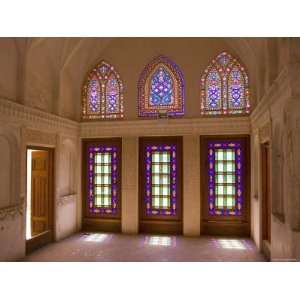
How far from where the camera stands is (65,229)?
6363mm

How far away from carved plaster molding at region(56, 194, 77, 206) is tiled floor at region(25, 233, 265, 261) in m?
0.77

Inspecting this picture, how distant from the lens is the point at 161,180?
264 inches

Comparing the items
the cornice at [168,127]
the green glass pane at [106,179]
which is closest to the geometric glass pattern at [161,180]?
the cornice at [168,127]

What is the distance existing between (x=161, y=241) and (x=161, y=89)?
3.38 metres

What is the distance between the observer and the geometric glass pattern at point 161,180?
21.9 ft

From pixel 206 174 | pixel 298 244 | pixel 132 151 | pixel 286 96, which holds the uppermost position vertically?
pixel 286 96

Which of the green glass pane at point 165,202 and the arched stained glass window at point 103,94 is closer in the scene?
the green glass pane at point 165,202

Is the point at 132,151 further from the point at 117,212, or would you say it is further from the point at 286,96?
the point at 286,96

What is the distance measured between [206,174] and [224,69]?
7.88 feet

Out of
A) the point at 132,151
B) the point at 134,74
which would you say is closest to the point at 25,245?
the point at 132,151

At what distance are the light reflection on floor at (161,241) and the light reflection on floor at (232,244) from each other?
86 cm

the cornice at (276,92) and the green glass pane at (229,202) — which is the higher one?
the cornice at (276,92)

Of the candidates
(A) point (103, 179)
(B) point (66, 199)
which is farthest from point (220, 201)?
(B) point (66, 199)

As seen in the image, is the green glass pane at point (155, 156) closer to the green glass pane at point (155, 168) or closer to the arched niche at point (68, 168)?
the green glass pane at point (155, 168)
